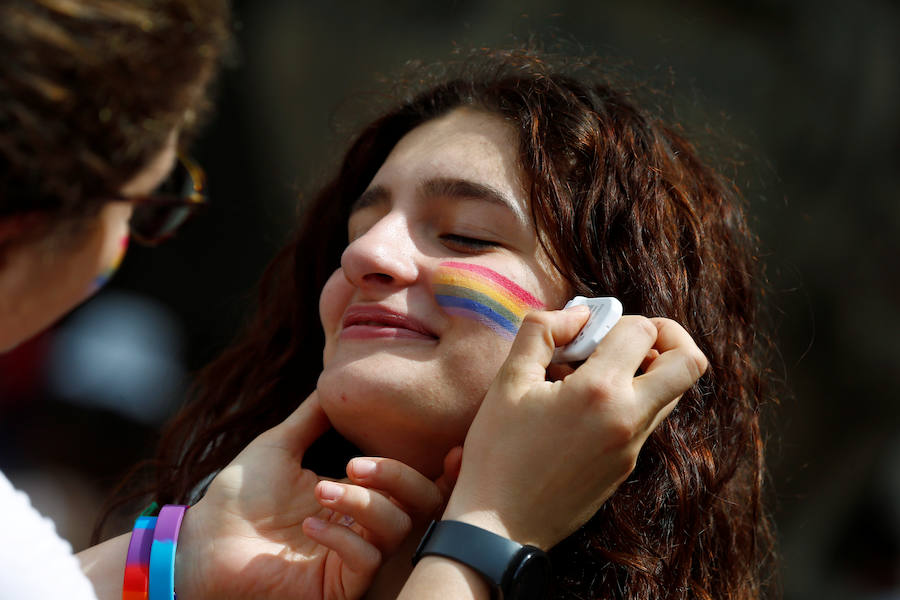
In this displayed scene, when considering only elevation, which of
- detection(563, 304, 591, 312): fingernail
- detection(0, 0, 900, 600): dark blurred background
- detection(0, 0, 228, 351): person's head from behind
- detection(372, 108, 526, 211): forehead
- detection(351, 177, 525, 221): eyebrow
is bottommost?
detection(0, 0, 900, 600): dark blurred background

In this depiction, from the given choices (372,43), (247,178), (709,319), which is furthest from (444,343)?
(247,178)

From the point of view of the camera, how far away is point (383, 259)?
79.7 inches

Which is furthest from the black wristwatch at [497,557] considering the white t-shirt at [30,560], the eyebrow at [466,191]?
the eyebrow at [466,191]

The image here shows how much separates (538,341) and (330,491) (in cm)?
53

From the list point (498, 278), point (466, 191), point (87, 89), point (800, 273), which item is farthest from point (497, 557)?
point (800, 273)

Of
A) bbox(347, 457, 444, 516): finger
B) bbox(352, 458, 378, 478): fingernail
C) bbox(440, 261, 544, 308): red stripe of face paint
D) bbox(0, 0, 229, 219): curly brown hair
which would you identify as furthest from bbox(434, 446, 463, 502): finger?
bbox(0, 0, 229, 219): curly brown hair

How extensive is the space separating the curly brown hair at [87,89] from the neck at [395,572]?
1.15 meters

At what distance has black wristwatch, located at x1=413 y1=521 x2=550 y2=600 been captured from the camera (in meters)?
1.56

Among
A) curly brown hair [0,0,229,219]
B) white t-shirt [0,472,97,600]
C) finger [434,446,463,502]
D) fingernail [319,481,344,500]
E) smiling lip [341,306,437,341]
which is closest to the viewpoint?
curly brown hair [0,0,229,219]

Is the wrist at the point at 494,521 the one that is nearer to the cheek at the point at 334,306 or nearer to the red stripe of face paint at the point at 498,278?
the red stripe of face paint at the point at 498,278

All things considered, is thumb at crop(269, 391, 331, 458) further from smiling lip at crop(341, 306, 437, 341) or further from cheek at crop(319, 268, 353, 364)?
smiling lip at crop(341, 306, 437, 341)

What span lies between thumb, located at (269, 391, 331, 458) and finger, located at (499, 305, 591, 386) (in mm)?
635

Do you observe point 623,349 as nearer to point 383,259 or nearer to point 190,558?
point 383,259

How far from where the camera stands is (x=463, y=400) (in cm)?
195
